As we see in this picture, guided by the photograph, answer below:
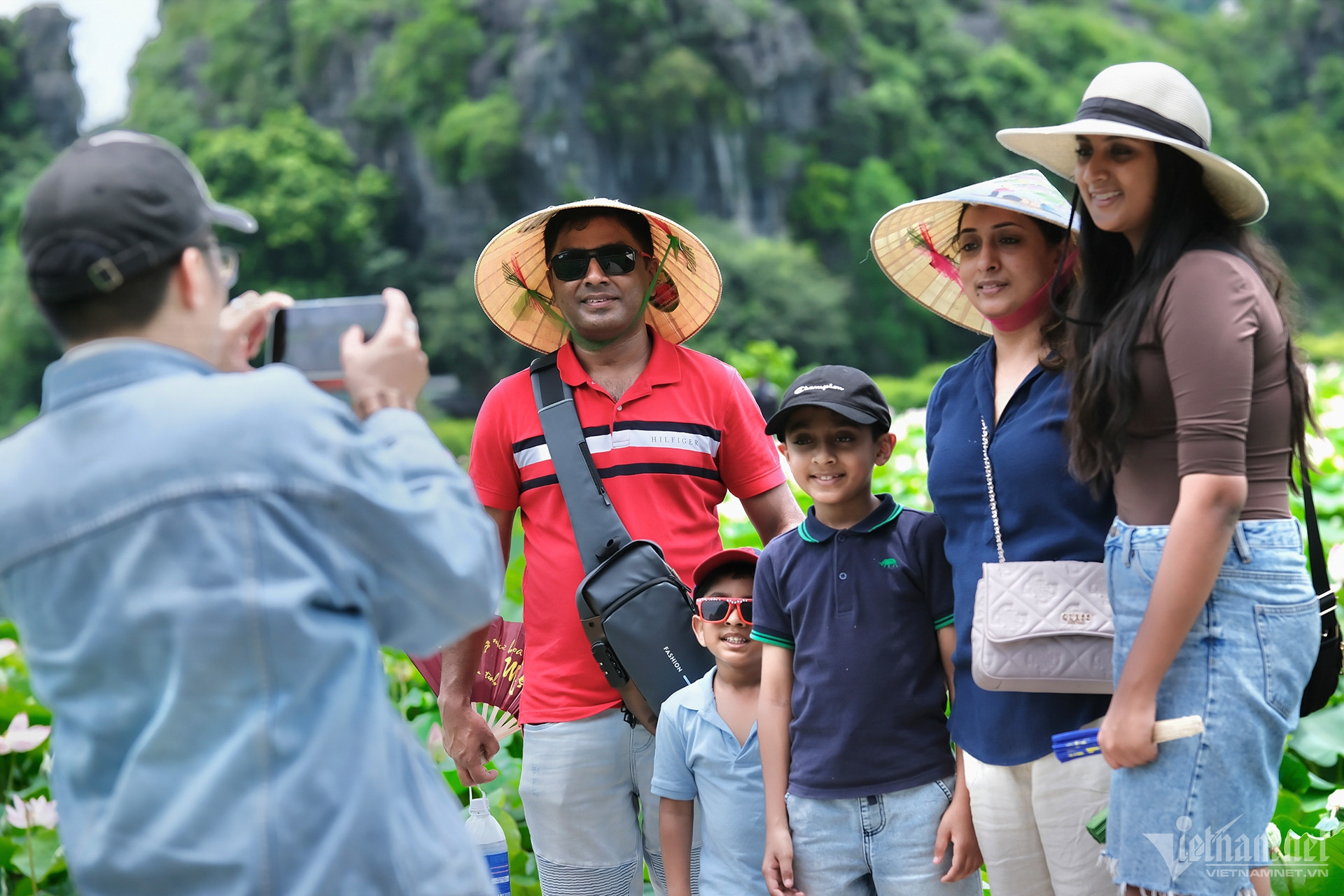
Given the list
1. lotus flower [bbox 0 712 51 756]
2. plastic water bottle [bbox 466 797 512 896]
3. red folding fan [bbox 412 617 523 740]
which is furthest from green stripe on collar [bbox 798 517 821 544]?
lotus flower [bbox 0 712 51 756]

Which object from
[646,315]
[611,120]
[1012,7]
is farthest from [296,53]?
[646,315]

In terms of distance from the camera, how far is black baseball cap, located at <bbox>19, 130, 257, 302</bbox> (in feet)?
4.52

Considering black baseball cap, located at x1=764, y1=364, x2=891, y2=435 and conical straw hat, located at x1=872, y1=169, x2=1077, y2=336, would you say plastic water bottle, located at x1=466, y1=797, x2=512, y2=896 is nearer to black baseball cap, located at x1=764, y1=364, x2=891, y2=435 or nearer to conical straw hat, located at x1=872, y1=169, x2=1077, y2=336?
black baseball cap, located at x1=764, y1=364, x2=891, y2=435

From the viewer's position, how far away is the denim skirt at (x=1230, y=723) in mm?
1786

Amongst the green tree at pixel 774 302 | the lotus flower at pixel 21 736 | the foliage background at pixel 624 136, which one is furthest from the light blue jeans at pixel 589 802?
the foliage background at pixel 624 136

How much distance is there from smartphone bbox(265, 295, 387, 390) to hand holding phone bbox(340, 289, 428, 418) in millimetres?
19

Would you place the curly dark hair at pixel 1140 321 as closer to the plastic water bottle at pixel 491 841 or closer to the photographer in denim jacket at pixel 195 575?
the photographer in denim jacket at pixel 195 575

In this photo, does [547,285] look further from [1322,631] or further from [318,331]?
[1322,631]

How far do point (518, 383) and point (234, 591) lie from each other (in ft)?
5.04

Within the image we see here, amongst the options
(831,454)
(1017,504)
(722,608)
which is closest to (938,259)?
(831,454)

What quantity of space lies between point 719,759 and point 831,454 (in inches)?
26.3

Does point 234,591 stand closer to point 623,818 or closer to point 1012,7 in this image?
point 623,818

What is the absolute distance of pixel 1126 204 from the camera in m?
1.99

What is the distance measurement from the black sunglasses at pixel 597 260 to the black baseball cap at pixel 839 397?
1.75ft
